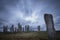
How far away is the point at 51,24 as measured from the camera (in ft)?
6.81

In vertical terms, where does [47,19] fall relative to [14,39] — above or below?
above

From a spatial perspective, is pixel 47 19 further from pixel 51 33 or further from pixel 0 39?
pixel 0 39

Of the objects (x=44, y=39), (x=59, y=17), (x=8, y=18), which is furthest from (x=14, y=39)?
(x=59, y=17)

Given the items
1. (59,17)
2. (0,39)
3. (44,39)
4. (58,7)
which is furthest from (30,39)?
(58,7)

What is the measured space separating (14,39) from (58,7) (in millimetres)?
2311

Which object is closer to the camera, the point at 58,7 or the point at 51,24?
the point at 51,24

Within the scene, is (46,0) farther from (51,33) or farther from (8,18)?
(51,33)

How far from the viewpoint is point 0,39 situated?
3904 mm

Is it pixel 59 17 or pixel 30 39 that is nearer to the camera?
pixel 30 39

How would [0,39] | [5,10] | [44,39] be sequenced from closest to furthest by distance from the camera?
[44,39] → [0,39] → [5,10]

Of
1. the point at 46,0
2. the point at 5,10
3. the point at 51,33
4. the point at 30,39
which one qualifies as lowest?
the point at 30,39

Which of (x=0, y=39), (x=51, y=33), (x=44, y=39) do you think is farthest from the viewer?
(x=0, y=39)

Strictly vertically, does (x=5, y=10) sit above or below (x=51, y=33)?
above

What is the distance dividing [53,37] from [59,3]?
2669 mm
